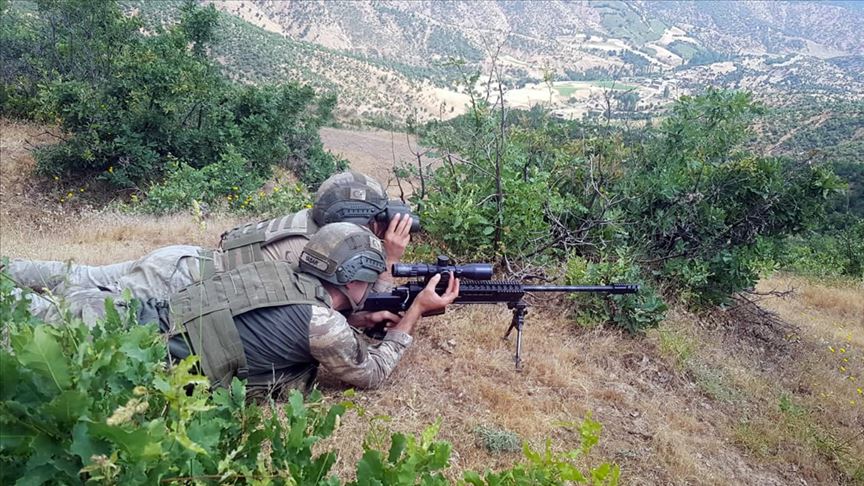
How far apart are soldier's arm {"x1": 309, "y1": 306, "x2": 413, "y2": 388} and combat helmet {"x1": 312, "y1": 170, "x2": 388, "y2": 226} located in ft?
2.55

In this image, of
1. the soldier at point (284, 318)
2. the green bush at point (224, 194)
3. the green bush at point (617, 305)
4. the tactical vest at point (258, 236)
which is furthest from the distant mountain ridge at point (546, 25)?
the soldier at point (284, 318)

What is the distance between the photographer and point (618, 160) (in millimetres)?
6039

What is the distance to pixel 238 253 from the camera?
314 cm

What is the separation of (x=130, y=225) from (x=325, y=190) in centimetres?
383

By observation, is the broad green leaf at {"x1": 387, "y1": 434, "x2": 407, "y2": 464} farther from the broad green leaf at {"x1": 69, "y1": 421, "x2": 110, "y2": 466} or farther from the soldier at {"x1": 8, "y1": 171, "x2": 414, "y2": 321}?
the soldier at {"x1": 8, "y1": 171, "x2": 414, "y2": 321}

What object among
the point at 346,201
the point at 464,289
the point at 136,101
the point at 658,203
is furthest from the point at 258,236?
the point at 136,101

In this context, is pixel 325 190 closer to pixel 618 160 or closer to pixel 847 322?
pixel 618 160

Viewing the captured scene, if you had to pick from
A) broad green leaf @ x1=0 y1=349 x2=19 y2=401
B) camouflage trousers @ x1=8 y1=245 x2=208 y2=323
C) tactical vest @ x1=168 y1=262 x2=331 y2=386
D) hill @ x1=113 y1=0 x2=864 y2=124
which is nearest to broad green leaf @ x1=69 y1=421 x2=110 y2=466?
broad green leaf @ x1=0 y1=349 x2=19 y2=401

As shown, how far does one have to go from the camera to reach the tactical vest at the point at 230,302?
2513 millimetres

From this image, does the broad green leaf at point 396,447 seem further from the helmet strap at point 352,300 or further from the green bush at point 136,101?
the green bush at point 136,101

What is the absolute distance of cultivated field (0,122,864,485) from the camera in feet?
9.64

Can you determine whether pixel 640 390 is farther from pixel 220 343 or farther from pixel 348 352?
pixel 220 343

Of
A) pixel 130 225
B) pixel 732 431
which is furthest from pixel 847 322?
pixel 130 225

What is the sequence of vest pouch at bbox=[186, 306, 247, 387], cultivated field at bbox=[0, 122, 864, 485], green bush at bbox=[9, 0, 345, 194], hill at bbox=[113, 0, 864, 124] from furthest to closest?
hill at bbox=[113, 0, 864, 124], green bush at bbox=[9, 0, 345, 194], cultivated field at bbox=[0, 122, 864, 485], vest pouch at bbox=[186, 306, 247, 387]
